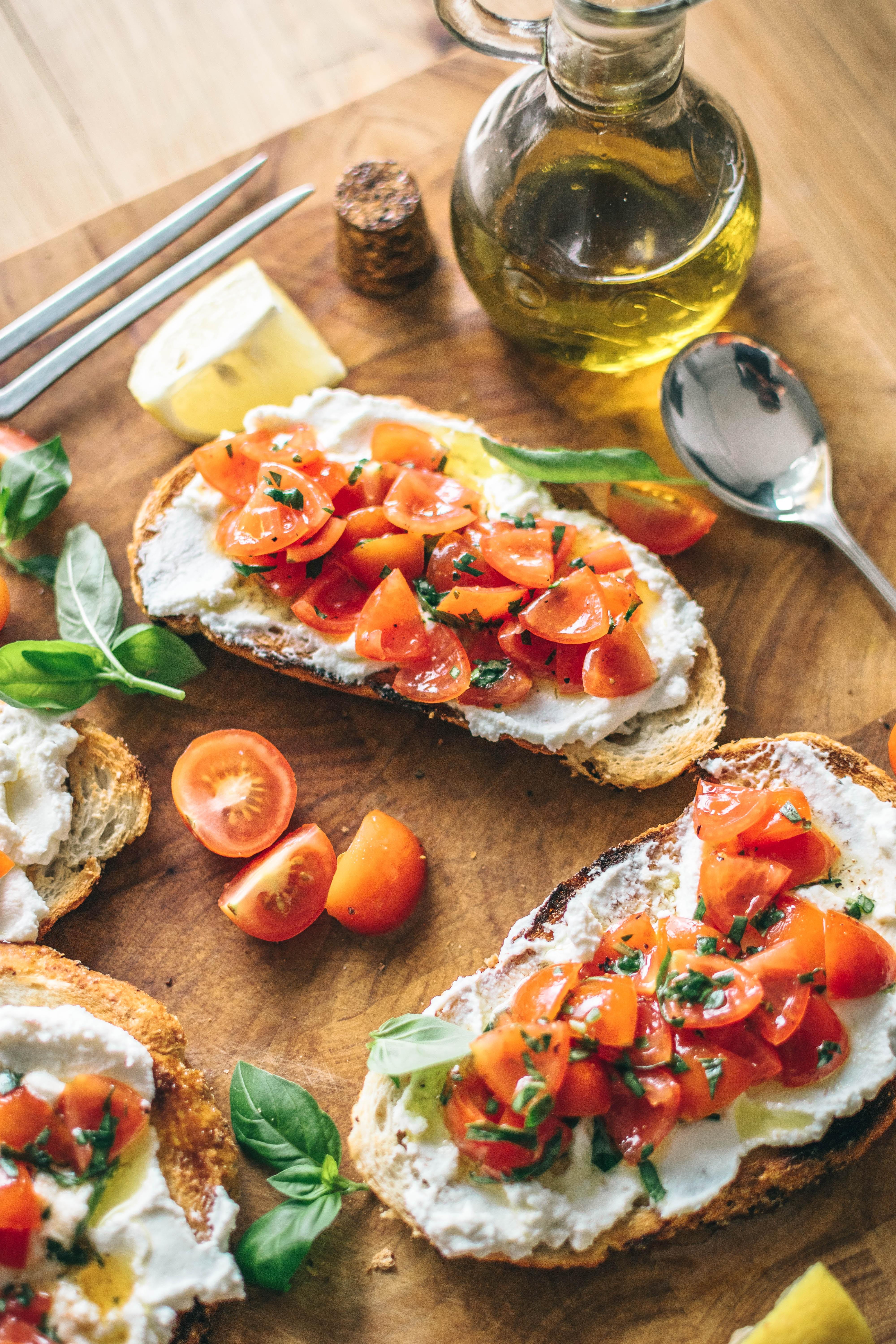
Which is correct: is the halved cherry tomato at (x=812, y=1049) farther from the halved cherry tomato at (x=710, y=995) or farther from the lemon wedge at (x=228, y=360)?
the lemon wedge at (x=228, y=360)

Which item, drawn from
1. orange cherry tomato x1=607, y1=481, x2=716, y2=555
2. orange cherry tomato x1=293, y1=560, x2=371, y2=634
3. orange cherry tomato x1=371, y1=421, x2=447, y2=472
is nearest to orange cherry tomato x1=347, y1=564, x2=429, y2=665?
orange cherry tomato x1=293, y1=560, x2=371, y2=634

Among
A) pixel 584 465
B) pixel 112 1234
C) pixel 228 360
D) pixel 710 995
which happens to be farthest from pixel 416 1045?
pixel 228 360

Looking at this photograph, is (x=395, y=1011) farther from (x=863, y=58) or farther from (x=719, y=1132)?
(x=863, y=58)

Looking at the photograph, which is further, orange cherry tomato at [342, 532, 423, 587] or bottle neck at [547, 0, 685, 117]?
orange cherry tomato at [342, 532, 423, 587]

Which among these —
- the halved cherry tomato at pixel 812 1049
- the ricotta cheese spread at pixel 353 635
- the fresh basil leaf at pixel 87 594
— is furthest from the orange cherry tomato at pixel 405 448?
the halved cherry tomato at pixel 812 1049

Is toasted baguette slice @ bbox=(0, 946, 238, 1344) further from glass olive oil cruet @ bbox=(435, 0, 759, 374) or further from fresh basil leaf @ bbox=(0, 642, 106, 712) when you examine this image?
glass olive oil cruet @ bbox=(435, 0, 759, 374)
